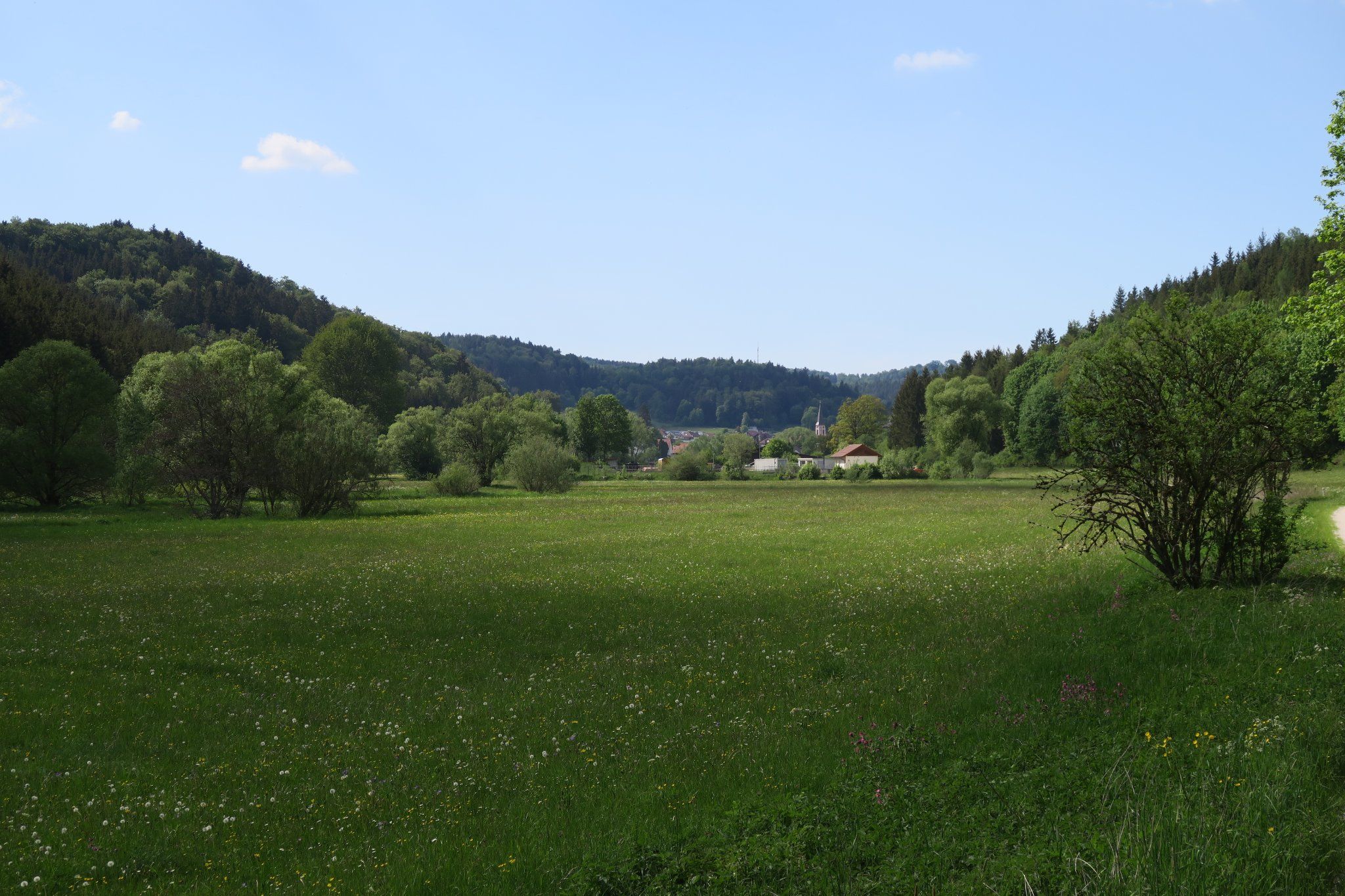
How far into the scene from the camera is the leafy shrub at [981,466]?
388ft

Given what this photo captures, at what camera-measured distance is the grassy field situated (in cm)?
669

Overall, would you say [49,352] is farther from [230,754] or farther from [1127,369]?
[1127,369]

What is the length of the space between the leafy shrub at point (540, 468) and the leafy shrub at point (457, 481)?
5.47 metres

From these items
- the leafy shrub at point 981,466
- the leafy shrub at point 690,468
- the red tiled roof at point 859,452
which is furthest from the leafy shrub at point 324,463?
the red tiled roof at point 859,452

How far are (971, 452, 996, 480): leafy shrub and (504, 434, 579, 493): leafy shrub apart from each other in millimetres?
67530

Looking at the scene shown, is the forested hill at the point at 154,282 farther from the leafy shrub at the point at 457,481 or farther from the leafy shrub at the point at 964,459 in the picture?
the leafy shrub at the point at 964,459

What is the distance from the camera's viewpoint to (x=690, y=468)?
120 metres

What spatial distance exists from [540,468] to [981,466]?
70998 millimetres

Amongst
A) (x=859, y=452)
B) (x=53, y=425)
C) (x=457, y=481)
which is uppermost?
(x=53, y=425)

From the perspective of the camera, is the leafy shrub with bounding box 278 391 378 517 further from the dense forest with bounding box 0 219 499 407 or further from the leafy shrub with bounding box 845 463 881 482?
the leafy shrub with bounding box 845 463 881 482

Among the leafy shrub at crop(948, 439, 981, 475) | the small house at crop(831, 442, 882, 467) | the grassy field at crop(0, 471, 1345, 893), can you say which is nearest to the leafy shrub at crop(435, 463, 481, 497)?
the grassy field at crop(0, 471, 1345, 893)

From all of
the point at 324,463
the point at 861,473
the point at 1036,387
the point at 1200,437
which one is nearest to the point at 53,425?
the point at 324,463

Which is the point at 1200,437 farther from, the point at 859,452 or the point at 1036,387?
the point at 859,452

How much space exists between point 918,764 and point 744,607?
405 inches
